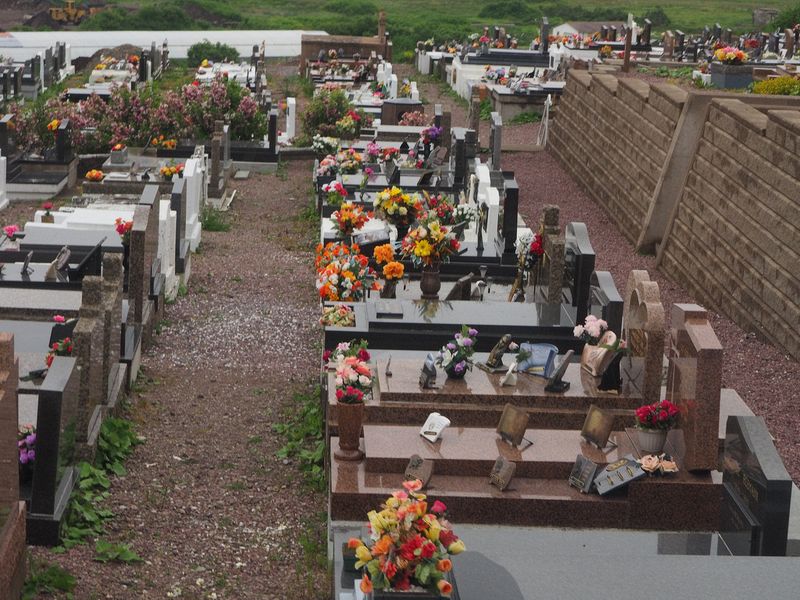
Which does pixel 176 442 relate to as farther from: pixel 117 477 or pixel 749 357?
pixel 749 357

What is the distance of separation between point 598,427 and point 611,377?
1.17 metres

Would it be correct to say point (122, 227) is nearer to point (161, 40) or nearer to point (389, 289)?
point (389, 289)

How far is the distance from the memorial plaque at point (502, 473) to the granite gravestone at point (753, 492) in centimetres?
156

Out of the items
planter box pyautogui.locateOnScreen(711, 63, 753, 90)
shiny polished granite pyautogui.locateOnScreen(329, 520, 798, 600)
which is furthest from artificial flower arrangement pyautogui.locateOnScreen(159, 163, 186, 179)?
planter box pyautogui.locateOnScreen(711, 63, 753, 90)

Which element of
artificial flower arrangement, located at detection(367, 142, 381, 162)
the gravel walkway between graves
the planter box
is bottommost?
the gravel walkway between graves

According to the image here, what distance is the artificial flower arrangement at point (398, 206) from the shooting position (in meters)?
17.0

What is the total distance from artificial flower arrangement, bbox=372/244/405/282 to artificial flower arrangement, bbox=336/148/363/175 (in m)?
6.74

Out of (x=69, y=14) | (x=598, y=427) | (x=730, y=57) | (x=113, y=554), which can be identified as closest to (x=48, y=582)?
(x=113, y=554)

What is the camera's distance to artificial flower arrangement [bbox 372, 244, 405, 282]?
1472cm

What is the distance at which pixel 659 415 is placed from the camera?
10.8 m

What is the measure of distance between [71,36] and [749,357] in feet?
143

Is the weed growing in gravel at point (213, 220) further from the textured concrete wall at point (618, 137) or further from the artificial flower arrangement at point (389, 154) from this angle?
the textured concrete wall at point (618, 137)

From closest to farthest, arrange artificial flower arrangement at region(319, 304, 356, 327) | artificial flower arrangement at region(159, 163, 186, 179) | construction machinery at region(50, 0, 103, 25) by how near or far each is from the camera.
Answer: artificial flower arrangement at region(319, 304, 356, 327) < artificial flower arrangement at region(159, 163, 186, 179) < construction machinery at region(50, 0, 103, 25)

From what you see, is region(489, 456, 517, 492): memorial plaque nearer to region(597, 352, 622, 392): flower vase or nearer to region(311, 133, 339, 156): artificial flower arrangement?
region(597, 352, 622, 392): flower vase
